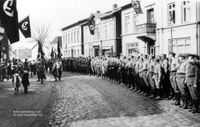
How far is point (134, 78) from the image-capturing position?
16.6 metres

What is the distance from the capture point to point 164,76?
13.4 m

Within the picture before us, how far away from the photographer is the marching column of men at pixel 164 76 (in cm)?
983

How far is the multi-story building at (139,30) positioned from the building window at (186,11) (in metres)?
5.05

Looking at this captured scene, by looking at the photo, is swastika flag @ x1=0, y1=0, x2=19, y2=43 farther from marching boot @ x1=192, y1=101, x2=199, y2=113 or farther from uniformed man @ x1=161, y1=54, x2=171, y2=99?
uniformed man @ x1=161, y1=54, x2=171, y2=99

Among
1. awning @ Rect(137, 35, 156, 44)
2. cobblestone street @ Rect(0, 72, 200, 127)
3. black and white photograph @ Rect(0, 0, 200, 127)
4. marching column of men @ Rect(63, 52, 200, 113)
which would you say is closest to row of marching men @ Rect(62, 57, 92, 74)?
black and white photograph @ Rect(0, 0, 200, 127)

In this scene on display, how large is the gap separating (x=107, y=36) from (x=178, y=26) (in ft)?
60.5

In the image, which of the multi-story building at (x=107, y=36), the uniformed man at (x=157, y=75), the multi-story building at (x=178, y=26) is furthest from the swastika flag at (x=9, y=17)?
the multi-story building at (x=107, y=36)

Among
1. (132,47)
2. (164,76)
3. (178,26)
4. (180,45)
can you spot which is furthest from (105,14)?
(164,76)

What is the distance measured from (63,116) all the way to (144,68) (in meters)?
5.94

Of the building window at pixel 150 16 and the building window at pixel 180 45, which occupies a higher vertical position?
the building window at pixel 150 16

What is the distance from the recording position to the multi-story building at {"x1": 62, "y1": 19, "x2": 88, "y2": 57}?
5681 cm

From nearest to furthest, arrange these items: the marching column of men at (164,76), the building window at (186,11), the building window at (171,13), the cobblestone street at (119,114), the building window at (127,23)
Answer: the cobblestone street at (119,114)
the marching column of men at (164,76)
the building window at (186,11)
the building window at (171,13)
the building window at (127,23)

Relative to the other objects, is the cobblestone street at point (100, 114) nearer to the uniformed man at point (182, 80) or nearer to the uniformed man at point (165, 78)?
the uniformed man at point (182, 80)

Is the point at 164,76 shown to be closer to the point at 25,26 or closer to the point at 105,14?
the point at 25,26
